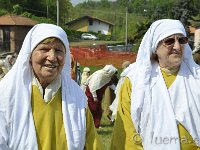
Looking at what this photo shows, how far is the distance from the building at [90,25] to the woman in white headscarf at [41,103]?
88.7 metres

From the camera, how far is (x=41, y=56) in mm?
3576

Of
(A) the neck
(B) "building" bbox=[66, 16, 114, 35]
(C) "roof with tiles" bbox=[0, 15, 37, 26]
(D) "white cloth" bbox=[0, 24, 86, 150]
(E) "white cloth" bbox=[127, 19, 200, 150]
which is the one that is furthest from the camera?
(B) "building" bbox=[66, 16, 114, 35]

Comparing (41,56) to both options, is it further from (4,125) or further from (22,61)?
(4,125)

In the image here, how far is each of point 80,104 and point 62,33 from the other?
541mm

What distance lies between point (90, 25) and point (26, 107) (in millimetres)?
90934

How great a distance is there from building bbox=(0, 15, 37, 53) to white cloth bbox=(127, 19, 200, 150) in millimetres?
46481

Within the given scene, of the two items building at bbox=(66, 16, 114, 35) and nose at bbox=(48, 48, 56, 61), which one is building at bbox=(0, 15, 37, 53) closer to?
building at bbox=(66, 16, 114, 35)

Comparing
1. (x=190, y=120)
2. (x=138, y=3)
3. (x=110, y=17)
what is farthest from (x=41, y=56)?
(x=138, y=3)

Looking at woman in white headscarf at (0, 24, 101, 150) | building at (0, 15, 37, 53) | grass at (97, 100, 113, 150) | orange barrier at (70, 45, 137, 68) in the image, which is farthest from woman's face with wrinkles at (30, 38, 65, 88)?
building at (0, 15, 37, 53)

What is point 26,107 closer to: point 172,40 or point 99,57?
point 172,40

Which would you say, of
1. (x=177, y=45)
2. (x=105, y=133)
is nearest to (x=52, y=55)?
(x=177, y=45)

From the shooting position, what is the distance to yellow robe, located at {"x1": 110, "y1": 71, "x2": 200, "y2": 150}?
12.9 feet

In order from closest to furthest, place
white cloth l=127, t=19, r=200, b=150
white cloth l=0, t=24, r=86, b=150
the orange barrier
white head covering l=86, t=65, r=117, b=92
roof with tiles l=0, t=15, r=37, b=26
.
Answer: white cloth l=0, t=24, r=86, b=150 → white cloth l=127, t=19, r=200, b=150 → white head covering l=86, t=65, r=117, b=92 → the orange barrier → roof with tiles l=0, t=15, r=37, b=26

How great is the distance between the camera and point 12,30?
5062 centimetres
